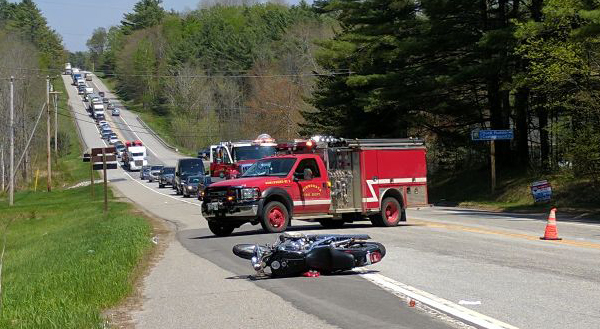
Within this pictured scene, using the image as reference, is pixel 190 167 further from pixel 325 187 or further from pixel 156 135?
pixel 156 135

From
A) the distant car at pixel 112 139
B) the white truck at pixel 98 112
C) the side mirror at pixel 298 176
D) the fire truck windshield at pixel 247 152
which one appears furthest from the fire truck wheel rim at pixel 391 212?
the white truck at pixel 98 112

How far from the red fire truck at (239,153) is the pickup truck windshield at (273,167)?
1703cm

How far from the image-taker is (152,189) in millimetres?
70812

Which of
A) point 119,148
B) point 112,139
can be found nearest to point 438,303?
point 119,148

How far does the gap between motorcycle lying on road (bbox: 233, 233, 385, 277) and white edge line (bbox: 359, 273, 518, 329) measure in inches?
14.1

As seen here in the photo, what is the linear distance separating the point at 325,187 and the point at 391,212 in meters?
2.42

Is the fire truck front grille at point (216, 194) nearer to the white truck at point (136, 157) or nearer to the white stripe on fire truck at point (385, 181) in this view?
the white stripe on fire truck at point (385, 181)

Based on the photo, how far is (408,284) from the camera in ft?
41.7

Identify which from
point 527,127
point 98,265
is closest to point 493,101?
point 527,127

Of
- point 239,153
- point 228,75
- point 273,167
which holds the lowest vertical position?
point 273,167

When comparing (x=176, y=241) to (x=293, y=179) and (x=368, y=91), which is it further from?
(x=368, y=91)

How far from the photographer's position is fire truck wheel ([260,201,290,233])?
2278cm

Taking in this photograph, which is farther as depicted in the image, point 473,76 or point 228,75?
point 228,75

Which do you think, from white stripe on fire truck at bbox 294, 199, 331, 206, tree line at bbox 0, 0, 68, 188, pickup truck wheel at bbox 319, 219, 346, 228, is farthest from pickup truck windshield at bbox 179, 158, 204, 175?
white stripe on fire truck at bbox 294, 199, 331, 206
